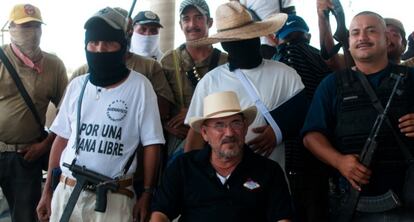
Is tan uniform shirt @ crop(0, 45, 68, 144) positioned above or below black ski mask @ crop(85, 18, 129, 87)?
Result: below

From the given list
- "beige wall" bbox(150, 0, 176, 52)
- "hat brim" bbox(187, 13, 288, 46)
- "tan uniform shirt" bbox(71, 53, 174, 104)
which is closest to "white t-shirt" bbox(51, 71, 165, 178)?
"tan uniform shirt" bbox(71, 53, 174, 104)

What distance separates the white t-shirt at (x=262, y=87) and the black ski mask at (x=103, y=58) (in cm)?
54

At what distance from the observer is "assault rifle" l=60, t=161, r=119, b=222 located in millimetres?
2992

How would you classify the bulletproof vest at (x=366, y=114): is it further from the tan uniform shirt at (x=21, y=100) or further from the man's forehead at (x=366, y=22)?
the tan uniform shirt at (x=21, y=100)

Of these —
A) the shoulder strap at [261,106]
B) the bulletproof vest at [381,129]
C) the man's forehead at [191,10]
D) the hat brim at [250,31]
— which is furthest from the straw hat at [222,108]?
the man's forehead at [191,10]

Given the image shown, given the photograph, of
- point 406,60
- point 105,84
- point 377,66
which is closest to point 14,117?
point 105,84

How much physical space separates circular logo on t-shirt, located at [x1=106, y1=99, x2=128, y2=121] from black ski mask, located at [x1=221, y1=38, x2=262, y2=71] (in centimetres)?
76

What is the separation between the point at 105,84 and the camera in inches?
125

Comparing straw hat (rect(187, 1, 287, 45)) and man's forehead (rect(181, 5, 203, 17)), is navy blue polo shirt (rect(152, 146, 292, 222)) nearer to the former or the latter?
straw hat (rect(187, 1, 287, 45))

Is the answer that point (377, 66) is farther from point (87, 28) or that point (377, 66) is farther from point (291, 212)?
point (87, 28)

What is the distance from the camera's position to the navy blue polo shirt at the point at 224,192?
281 centimetres

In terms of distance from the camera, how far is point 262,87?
316 cm

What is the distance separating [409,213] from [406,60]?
2.18 m

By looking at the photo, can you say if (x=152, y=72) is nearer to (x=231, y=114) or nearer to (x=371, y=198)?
(x=231, y=114)
